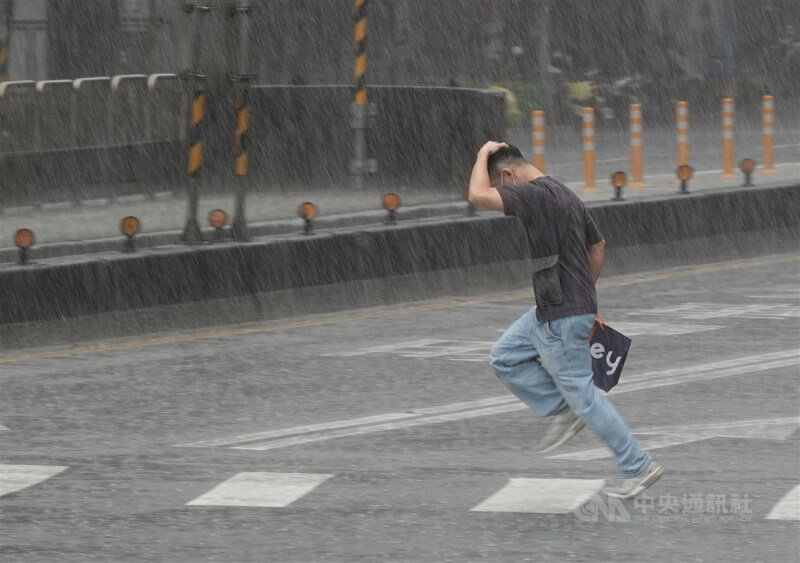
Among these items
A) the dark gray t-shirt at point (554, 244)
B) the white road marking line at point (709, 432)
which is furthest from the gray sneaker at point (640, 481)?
the white road marking line at point (709, 432)

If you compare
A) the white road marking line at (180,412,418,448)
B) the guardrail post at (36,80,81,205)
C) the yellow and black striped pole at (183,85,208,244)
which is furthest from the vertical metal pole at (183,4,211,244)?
the guardrail post at (36,80,81,205)

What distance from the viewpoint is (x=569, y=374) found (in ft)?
25.8

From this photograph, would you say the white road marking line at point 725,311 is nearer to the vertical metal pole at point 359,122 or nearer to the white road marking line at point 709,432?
the white road marking line at point 709,432

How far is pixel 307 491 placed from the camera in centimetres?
801

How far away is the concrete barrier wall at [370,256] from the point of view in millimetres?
12984

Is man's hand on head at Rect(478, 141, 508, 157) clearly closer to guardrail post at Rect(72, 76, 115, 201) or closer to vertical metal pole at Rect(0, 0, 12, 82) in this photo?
guardrail post at Rect(72, 76, 115, 201)

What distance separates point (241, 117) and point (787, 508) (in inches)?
346

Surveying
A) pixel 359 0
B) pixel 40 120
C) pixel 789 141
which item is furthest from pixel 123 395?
pixel 789 141

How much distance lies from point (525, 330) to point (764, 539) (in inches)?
60.1

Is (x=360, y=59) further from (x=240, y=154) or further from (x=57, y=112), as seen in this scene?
(x=240, y=154)

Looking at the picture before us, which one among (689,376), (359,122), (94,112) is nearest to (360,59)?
(359,122)

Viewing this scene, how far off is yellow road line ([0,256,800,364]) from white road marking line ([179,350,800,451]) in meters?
3.19

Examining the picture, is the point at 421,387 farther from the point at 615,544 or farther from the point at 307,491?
the point at 615,544

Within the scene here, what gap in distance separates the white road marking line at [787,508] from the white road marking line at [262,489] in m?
1.96
